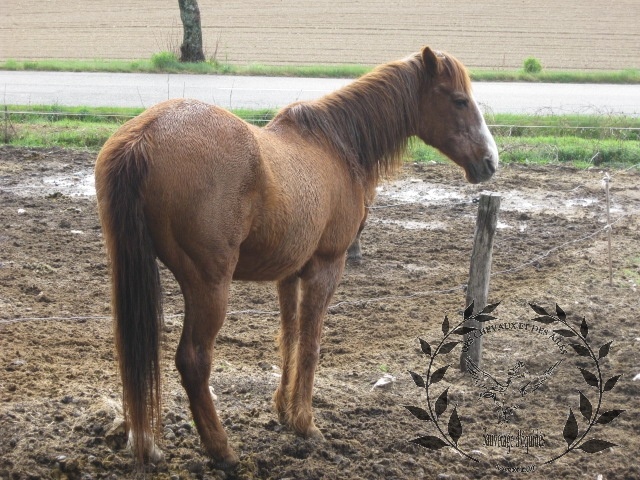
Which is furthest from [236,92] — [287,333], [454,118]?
[287,333]

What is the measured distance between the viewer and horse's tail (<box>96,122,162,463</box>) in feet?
12.1

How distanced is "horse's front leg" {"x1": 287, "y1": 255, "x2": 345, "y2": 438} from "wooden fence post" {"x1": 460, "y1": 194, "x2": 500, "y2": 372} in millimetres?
1341

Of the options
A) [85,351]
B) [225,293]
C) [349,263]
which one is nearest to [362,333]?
[349,263]

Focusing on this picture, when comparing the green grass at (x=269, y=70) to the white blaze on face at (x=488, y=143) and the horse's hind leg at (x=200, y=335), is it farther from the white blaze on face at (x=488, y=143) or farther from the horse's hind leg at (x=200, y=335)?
the horse's hind leg at (x=200, y=335)

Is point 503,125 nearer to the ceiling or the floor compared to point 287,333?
nearer to the ceiling

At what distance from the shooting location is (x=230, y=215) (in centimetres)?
383

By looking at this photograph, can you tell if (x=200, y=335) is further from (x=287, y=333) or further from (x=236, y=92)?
(x=236, y=92)

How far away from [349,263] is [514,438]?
3434 millimetres

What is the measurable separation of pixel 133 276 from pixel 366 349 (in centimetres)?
277

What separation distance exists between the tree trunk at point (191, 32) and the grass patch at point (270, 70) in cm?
32

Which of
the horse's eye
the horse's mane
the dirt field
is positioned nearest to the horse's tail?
the horse's mane

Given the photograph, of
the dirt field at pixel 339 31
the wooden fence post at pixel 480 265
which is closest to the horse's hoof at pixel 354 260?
the wooden fence post at pixel 480 265

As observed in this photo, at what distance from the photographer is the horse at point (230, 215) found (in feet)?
12.2

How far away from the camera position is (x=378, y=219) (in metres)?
9.43
